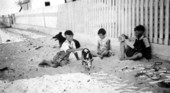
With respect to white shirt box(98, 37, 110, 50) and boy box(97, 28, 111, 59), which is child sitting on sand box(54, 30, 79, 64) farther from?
white shirt box(98, 37, 110, 50)

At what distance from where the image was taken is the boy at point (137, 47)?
599 centimetres

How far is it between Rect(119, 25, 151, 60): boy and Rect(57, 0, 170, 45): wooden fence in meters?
0.24

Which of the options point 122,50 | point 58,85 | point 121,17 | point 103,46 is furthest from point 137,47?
point 58,85

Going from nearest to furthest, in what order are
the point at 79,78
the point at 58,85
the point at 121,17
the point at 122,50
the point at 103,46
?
the point at 58,85
the point at 79,78
the point at 122,50
the point at 103,46
the point at 121,17

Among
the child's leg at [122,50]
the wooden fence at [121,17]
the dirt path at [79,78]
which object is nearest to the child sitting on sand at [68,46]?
the dirt path at [79,78]

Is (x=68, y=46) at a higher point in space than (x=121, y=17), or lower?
lower

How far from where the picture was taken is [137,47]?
6.20 m

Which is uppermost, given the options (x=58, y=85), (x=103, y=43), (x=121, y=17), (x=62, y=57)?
(x=121, y=17)

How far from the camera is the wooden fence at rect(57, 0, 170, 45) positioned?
5.68 metres

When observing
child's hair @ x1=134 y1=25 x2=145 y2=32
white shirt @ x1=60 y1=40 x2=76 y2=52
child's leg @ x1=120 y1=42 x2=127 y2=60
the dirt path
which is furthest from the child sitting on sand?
child's hair @ x1=134 y1=25 x2=145 y2=32

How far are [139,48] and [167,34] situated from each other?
0.98 metres

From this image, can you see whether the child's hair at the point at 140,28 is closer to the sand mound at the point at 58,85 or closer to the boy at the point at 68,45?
the boy at the point at 68,45

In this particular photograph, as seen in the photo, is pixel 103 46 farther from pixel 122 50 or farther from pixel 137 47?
pixel 137 47

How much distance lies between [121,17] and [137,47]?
5.36 ft
